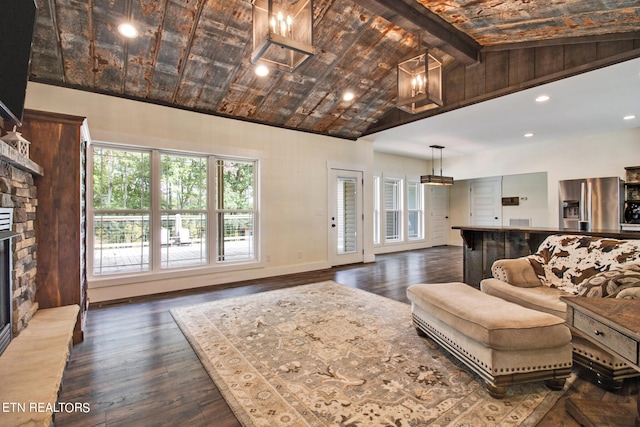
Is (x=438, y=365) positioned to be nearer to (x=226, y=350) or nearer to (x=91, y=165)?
(x=226, y=350)

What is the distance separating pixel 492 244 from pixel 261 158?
12.4 ft

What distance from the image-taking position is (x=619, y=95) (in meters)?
4.00

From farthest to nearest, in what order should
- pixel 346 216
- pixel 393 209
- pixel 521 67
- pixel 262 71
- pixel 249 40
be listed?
1. pixel 393 209
2. pixel 346 216
3. pixel 262 71
4. pixel 521 67
5. pixel 249 40

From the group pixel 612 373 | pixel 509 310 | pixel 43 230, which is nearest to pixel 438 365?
pixel 509 310

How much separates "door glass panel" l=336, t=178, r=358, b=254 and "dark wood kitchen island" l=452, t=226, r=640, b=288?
99.3 inches

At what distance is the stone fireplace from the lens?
174cm

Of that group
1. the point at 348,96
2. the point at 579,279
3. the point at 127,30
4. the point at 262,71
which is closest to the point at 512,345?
the point at 579,279

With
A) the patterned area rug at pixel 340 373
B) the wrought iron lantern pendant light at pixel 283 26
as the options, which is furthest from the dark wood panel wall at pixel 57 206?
the wrought iron lantern pendant light at pixel 283 26

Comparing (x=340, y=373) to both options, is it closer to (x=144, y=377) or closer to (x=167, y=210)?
(x=144, y=377)

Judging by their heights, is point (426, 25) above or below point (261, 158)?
above

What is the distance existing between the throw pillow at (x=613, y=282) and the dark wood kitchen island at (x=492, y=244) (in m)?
1.30

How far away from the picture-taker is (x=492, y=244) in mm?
3992

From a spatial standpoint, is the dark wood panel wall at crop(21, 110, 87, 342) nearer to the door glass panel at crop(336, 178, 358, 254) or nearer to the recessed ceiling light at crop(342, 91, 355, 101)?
the recessed ceiling light at crop(342, 91, 355, 101)

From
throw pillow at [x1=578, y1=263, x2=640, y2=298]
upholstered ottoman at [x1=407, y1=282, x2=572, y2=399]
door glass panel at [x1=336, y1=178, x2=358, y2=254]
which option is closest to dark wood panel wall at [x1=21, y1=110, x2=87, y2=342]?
upholstered ottoman at [x1=407, y1=282, x2=572, y2=399]
